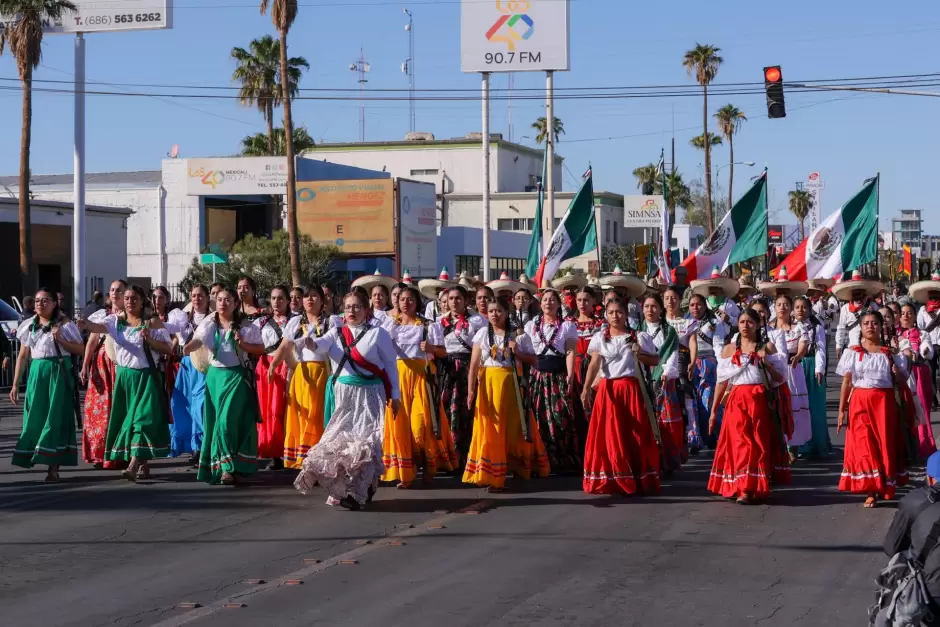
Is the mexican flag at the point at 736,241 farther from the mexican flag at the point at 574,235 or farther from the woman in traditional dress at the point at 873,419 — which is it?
the woman in traditional dress at the point at 873,419

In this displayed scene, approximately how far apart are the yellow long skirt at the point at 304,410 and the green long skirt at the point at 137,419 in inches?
46.5

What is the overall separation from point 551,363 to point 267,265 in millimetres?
33925

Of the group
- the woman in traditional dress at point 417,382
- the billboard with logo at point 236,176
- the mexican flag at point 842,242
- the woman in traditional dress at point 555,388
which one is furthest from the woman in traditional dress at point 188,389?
the billboard with logo at point 236,176

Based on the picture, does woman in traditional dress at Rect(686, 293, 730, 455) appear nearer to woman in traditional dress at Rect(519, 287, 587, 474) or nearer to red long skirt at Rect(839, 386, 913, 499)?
woman in traditional dress at Rect(519, 287, 587, 474)

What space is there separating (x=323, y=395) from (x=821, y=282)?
11300 mm

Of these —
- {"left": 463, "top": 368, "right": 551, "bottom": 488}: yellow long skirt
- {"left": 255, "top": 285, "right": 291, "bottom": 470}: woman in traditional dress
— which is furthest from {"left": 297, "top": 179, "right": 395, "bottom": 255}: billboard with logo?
{"left": 463, "top": 368, "right": 551, "bottom": 488}: yellow long skirt

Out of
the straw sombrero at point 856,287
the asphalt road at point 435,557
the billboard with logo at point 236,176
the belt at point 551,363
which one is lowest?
the asphalt road at point 435,557

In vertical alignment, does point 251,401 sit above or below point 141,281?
below

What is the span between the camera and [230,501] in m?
11.3

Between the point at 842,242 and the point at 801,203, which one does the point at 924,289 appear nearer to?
the point at 842,242

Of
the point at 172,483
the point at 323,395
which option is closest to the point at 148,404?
the point at 172,483

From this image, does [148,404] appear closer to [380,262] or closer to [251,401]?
[251,401]

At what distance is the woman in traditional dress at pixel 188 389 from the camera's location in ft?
43.0

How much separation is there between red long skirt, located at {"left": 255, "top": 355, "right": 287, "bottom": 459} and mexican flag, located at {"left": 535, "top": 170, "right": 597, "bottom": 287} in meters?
8.25
